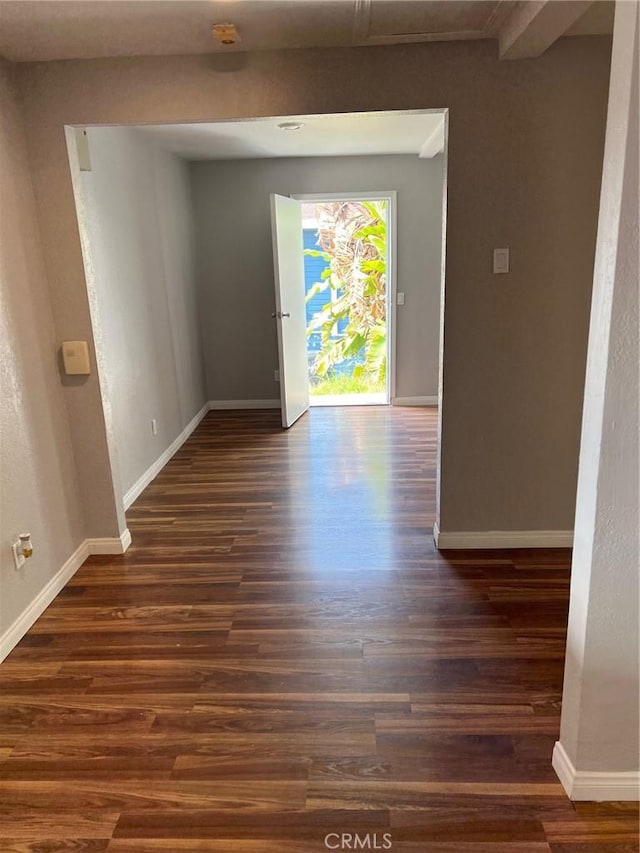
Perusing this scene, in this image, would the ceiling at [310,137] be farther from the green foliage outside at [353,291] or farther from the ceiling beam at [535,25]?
the ceiling beam at [535,25]

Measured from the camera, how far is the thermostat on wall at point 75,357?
2.69 m

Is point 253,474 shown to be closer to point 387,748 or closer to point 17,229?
point 17,229

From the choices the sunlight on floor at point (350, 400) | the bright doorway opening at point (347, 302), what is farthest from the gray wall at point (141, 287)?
the bright doorway opening at point (347, 302)

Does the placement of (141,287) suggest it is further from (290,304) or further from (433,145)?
(433,145)

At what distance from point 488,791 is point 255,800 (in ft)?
2.13

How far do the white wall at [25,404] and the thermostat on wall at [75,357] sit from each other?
0.05 metres

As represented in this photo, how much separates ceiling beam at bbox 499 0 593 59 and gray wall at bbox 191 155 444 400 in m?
3.04

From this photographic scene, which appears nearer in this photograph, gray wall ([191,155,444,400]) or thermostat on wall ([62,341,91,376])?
thermostat on wall ([62,341,91,376])

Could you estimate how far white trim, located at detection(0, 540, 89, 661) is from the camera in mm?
2248

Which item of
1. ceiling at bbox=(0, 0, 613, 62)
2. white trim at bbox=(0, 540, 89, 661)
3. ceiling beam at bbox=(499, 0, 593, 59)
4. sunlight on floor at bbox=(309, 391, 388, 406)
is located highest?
ceiling at bbox=(0, 0, 613, 62)

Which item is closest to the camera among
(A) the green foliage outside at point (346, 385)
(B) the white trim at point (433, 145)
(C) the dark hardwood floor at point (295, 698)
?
(C) the dark hardwood floor at point (295, 698)

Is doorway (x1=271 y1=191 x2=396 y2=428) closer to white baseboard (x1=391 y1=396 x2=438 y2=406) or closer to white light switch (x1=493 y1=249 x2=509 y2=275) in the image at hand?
white baseboard (x1=391 y1=396 x2=438 y2=406)

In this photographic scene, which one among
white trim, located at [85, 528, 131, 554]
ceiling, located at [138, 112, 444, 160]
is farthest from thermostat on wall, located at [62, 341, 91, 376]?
ceiling, located at [138, 112, 444, 160]

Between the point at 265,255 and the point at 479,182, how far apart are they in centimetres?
327
